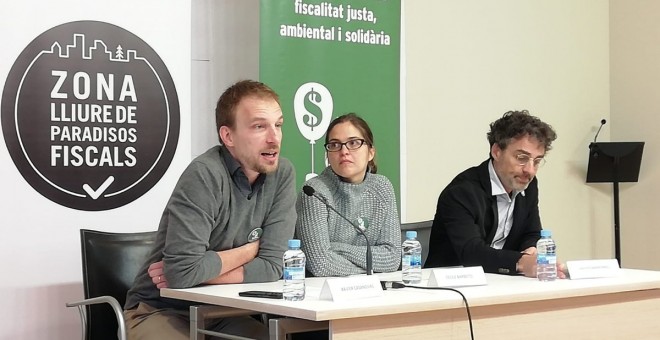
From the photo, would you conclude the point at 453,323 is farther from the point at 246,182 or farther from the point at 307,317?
the point at 246,182

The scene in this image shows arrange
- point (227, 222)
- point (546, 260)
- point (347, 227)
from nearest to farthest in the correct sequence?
point (227, 222) → point (546, 260) → point (347, 227)

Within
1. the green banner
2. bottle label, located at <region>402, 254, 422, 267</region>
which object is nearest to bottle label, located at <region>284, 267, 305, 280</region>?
bottle label, located at <region>402, 254, 422, 267</region>

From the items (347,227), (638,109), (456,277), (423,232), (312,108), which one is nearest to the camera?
(456,277)

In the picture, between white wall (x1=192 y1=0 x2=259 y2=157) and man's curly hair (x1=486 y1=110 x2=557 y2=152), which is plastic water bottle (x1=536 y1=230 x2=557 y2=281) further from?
white wall (x1=192 y1=0 x2=259 y2=157)

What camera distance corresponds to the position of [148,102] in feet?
12.2

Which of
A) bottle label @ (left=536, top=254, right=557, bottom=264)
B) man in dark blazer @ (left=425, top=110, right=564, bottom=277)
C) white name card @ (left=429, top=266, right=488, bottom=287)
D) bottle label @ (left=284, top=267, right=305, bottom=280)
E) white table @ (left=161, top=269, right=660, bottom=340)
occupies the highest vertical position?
man in dark blazer @ (left=425, top=110, right=564, bottom=277)

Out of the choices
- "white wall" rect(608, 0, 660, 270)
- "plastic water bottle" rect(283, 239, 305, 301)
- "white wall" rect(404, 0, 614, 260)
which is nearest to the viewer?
"plastic water bottle" rect(283, 239, 305, 301)

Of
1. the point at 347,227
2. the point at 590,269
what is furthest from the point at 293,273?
the point at 590,269

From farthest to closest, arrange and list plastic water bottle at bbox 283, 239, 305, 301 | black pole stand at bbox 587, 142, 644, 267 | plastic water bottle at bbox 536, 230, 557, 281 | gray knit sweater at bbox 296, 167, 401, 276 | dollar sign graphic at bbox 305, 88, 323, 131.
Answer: black pole stand at bbox 587, 142, 644, 267 < dollar sign graphic at bbox 305, 88, 323, 131 < gray knit sweater at bbox 296, 167, 401, 276 < plastic water bottle at bbox 536, 230, 557, 281 < plastic water bottle at bbox 283, 239, 305, 301

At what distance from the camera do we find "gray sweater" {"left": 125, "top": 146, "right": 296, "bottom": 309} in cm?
265

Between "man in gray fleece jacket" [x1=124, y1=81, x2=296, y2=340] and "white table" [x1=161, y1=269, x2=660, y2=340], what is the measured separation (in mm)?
80

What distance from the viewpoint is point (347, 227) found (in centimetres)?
327

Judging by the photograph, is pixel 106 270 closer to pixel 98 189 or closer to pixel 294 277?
pixel 98 189

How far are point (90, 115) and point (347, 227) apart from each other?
3.90 ft
